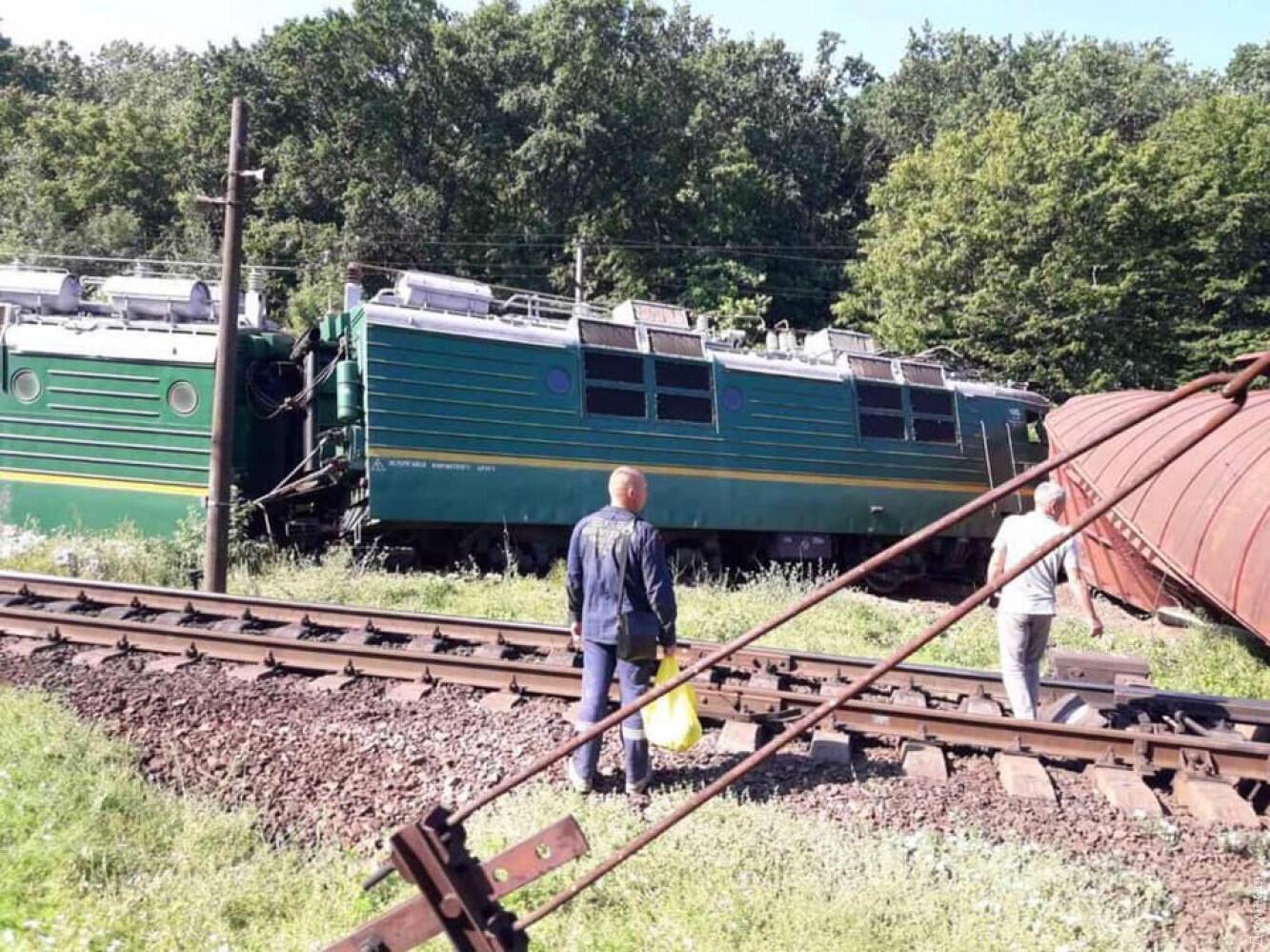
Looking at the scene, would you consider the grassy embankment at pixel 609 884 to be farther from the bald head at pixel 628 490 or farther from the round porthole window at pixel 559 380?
the round porthole window at pixel 559 380

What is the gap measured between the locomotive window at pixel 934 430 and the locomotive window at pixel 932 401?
137 mm

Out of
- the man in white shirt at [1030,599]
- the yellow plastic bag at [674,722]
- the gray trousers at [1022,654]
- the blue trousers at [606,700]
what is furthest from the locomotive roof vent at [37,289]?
the gray trousers at [1022,654]

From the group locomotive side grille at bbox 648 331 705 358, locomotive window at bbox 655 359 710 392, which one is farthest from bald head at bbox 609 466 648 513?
locomotive side grille at bbox 648 331 705 358

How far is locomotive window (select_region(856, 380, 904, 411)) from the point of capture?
48.9ft

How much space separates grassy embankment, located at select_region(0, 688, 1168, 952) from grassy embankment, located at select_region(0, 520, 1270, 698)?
14.7 feet

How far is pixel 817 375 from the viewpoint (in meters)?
14.5

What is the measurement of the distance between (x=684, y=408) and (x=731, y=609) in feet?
13.7

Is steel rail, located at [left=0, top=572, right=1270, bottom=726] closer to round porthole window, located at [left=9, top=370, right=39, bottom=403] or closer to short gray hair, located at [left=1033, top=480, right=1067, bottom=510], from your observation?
short gray hair, located at [left=1033, top=480, right=1067, bottom=510]

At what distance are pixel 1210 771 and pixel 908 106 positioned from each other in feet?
124

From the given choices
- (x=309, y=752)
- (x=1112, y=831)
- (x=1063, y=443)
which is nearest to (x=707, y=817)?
(x=1112, y=831)

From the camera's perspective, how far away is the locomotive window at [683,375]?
13.4 meters

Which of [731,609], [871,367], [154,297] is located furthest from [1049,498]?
[154,297]

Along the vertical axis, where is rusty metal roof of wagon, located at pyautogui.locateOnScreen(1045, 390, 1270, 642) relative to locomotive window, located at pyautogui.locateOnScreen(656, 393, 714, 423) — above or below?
below

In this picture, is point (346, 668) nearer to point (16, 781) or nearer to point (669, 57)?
point (16, 781)
